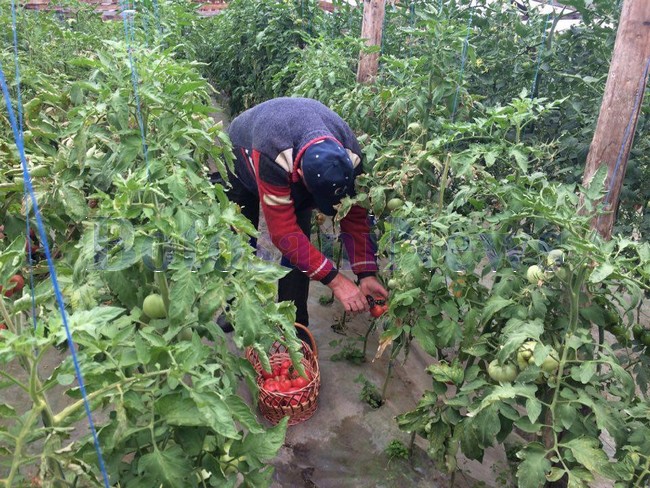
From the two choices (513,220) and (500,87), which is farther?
(500,87)

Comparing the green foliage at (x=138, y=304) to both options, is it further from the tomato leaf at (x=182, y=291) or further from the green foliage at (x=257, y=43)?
the green foliage at (x=257, y=43)

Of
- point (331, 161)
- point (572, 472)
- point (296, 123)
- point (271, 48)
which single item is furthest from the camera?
point (271, 48)

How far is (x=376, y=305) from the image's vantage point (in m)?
2.47

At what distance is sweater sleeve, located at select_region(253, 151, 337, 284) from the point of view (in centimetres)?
231

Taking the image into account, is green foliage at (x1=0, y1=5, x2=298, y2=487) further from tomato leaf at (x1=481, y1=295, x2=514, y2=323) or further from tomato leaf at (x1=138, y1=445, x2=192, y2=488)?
tomato leaf at (x1=481, y1=295, x2=514, y2=323)

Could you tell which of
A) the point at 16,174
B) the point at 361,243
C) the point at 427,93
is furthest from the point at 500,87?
the point at 16,174

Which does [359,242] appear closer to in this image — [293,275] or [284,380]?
[293,275]

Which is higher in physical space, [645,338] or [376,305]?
[645,338]

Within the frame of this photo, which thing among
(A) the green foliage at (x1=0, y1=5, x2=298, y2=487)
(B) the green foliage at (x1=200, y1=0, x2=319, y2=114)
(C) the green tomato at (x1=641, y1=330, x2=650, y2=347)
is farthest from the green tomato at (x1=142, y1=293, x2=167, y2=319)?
(B) the green foliage at (x1=200, y1=0, x2=319, y2=114)

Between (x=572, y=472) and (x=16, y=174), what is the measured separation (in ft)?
5.75

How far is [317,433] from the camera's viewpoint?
2.45m

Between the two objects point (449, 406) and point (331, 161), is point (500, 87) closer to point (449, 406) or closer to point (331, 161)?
point (331, 161)

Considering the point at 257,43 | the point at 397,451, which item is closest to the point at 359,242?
the point at 397,451

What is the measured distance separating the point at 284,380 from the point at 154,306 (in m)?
1.28
